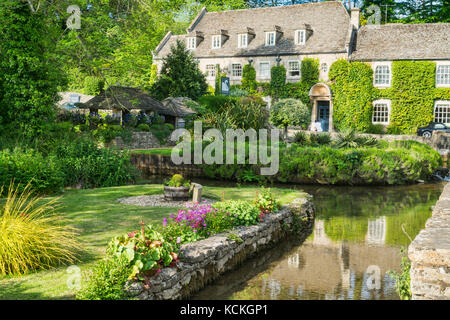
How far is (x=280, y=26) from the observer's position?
3800 centimetres

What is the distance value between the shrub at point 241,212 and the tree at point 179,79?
2457cm

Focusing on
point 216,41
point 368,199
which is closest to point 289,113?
point 368,199

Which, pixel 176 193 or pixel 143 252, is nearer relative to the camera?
pixel 143 252

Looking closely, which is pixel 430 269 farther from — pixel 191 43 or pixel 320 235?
pixel 191 43

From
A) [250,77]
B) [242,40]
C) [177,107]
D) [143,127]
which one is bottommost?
[143,127]

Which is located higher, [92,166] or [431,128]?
[431,128]

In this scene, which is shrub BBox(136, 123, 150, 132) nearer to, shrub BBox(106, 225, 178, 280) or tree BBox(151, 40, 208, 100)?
tree BBox(151, 40, 208, 100)

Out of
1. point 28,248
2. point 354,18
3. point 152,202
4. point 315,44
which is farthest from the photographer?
point 315,44

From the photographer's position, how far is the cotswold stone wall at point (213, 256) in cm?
572

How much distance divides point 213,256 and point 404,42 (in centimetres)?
3082
